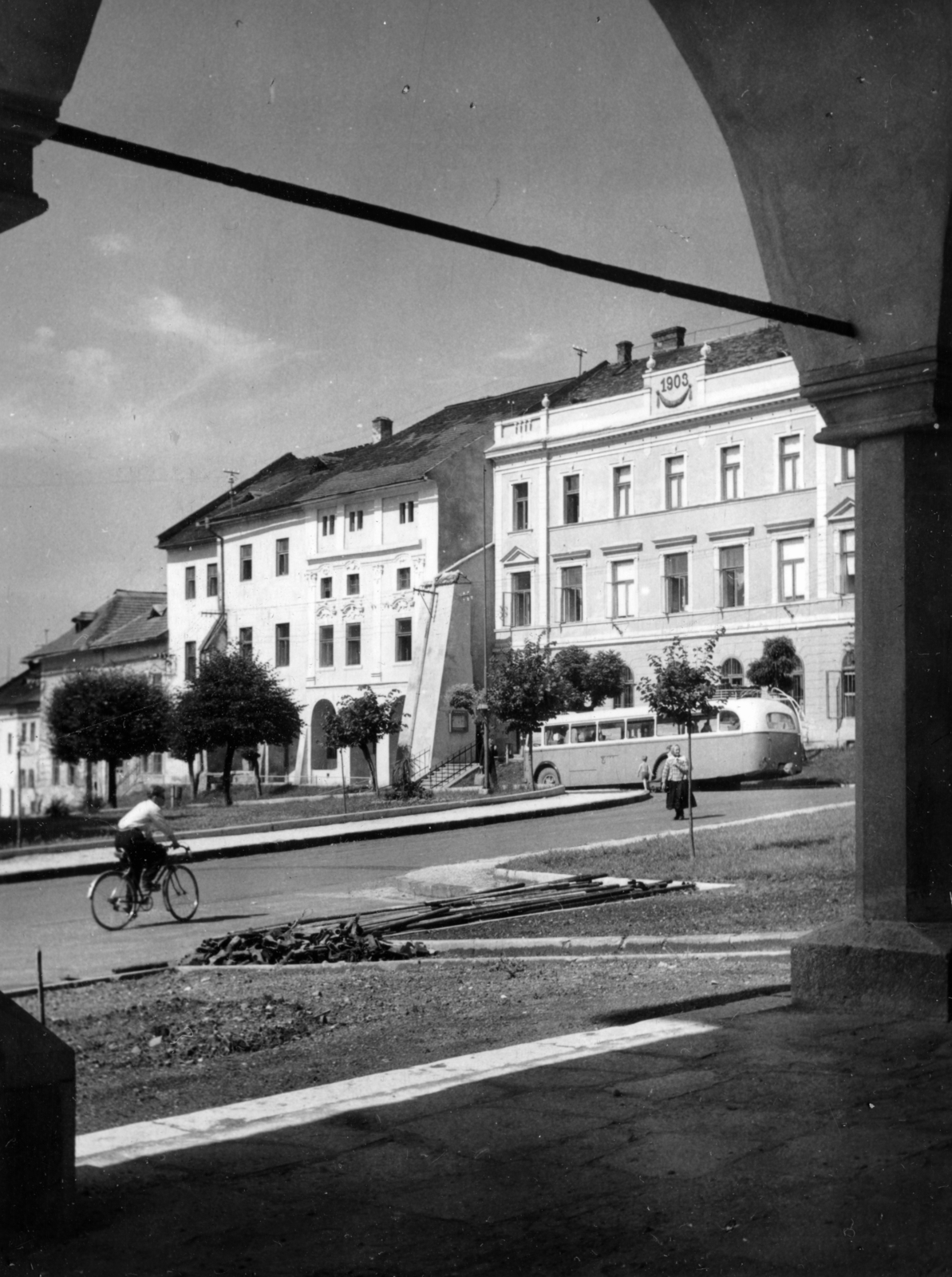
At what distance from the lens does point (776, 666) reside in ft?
94.6


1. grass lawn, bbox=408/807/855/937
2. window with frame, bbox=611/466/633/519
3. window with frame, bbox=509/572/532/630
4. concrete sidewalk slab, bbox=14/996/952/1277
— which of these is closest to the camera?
concrete sidewalk slab, bbox=14/996/952/1277

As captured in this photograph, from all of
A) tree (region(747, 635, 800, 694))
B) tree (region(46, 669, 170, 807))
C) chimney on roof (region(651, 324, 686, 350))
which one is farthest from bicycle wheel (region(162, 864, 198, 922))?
chimney on roof (region(651, 324, 686, 350))

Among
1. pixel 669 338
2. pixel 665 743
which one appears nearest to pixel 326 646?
pixel 665 743

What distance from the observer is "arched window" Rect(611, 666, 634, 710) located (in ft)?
98.3

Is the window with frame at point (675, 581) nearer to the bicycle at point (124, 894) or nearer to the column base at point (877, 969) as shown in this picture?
the bicycle at point (124, 894)

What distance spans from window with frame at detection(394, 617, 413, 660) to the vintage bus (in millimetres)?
7037

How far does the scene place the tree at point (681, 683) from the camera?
23.8m

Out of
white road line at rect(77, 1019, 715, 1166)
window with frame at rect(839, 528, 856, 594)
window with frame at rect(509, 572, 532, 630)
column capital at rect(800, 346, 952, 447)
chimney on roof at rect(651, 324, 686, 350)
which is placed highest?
chimney on roof at rect(651, 324, 686, 350)

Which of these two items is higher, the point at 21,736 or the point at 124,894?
the point at 21,736

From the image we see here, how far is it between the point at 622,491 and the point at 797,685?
5254 millimetres

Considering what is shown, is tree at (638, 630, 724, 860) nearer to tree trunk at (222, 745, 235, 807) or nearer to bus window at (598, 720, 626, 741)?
bus window at (598, 720, 626, 741)

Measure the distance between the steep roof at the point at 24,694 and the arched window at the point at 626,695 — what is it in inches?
705

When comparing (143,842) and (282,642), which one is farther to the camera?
(282,642)

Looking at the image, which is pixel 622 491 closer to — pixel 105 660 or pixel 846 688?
pixel 846 688
